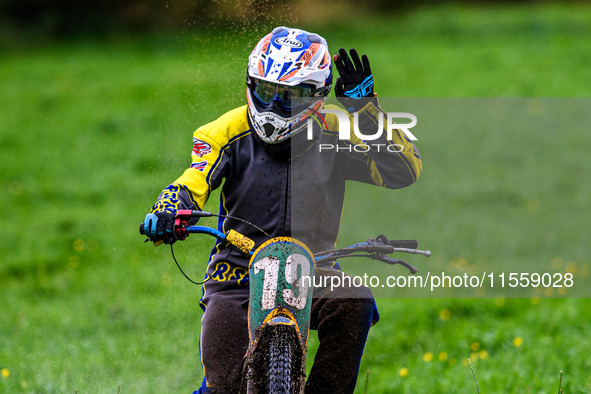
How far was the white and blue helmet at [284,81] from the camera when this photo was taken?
431 cm

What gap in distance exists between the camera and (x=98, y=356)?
24.8 ft

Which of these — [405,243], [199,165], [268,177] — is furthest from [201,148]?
[405,243]

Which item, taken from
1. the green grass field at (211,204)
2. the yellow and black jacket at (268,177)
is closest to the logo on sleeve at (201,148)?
the yellow and black jacket at (268,177)

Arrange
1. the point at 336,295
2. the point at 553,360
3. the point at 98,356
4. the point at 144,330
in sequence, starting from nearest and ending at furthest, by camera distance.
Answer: the point at 336,295
the point at 553,360
the point at 98,356
the point at 144,330

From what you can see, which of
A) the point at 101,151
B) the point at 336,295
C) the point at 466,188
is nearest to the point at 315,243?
the point at 336,295

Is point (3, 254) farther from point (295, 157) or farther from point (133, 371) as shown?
point (295, 157)

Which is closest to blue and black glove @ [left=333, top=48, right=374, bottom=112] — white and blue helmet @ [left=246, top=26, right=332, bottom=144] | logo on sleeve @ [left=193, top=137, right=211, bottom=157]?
white and blue helmet @ [left=246, top=26, right=332, bottom=144]

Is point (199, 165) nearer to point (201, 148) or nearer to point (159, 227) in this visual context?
point (201, 148)

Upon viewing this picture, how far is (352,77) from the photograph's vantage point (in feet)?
14.3

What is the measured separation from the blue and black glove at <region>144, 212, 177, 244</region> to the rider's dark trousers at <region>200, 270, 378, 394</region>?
61 centimetres

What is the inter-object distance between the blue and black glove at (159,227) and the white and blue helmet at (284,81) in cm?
80

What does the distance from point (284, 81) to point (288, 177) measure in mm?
517

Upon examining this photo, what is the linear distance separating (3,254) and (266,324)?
28.7 ft

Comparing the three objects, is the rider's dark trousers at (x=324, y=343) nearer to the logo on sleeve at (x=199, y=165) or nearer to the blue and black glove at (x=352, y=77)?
the logo on sleeve at (x=199, y=165)
